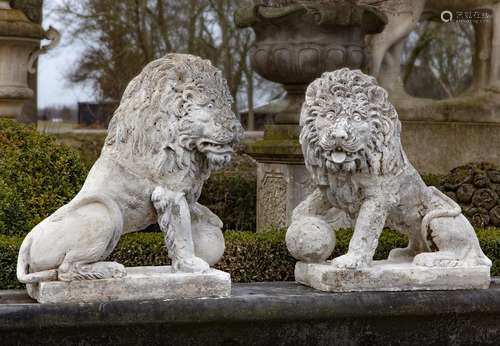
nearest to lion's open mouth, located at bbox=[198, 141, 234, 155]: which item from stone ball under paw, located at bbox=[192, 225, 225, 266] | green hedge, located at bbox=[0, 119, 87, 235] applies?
stone ball under paw, located at bbox=[192, 225, 225, 266]

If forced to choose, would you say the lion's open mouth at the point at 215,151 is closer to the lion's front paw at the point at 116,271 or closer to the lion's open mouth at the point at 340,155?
the lion's open mouth at the point at 340,155

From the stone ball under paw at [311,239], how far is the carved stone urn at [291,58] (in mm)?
3571

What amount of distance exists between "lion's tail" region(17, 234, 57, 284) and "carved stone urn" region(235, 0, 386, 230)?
4.35 meters

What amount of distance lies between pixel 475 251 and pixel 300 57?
13.5 ft

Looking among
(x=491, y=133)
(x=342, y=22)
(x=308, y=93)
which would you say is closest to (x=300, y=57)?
(x=342, y=22)

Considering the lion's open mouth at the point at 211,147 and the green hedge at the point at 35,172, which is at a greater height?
the lion's open mouth at the point at 211,147

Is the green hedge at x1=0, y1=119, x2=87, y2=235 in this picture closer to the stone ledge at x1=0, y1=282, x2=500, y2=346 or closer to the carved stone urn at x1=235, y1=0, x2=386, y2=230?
the carved stone urn at x1=235, y1=0, x2=386, y2=230

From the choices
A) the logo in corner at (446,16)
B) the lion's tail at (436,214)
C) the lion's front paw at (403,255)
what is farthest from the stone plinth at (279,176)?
the lion's tail at (436,214)

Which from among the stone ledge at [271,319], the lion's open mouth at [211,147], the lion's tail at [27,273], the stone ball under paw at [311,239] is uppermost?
the lion's open mouth at [211,147]

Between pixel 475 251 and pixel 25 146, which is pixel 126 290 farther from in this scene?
pixel 25 146

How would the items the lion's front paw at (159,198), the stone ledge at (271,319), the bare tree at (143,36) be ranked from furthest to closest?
the bare tree at (143,36)
the lion's front paw at (159,198)
the stone ledge at (271,319)

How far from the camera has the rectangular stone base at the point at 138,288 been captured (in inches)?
187

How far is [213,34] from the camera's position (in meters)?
23.2

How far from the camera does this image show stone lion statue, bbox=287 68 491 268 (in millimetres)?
5145
